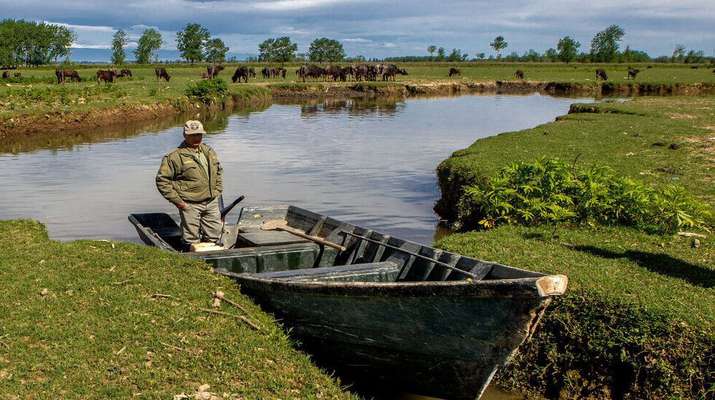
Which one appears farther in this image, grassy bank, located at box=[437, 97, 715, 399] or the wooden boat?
grassy bank, located at box=[437, 97, 715, 399]

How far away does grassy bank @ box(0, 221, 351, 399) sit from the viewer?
634cm

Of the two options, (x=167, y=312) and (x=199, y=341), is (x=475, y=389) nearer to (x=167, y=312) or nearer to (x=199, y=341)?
(x=199, y=341)

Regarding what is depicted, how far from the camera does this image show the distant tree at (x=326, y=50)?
154500 mm

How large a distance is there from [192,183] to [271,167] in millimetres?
13925

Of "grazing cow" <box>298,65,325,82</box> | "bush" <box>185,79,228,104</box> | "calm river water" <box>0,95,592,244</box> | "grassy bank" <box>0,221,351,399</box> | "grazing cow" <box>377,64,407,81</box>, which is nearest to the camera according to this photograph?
"grassy bank" <box>0,221,351,399</box>

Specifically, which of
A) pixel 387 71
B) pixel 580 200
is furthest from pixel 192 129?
pixel 387 71

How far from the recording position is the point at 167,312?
7.70 metres

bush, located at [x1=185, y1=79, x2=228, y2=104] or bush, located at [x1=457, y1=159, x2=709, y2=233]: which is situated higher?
bush, located at [x1=185, y1=79, x2=228, y2=104]

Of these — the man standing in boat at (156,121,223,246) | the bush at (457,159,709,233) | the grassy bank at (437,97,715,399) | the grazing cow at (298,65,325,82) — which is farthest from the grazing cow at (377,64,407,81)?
the man standing in boat at (156,121,223,246)

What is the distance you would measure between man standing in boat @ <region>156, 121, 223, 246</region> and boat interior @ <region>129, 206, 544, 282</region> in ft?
1.72

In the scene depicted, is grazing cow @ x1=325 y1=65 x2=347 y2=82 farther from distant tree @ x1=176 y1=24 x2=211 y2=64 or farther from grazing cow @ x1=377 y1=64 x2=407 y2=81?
distant tree @ x1=176 y1=24 x2=211 y2=64

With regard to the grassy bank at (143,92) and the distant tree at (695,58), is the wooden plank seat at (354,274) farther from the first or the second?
the distant tree at (695,58)

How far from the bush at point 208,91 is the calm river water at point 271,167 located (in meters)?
3.14

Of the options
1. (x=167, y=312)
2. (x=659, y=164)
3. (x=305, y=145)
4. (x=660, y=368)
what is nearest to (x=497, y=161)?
(x=659, y=164)
